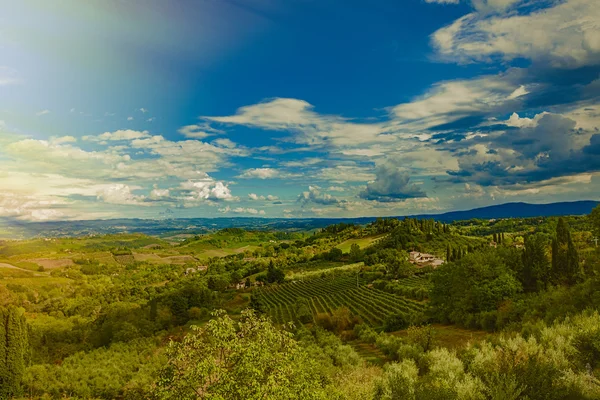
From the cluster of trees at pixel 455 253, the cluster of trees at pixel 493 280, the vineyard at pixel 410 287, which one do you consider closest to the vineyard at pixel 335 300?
the vineyard at pixel 410 287

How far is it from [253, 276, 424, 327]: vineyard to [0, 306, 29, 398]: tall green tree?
47993 mm

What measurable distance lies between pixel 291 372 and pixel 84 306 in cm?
14387

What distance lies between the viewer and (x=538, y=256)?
6388 centimetres

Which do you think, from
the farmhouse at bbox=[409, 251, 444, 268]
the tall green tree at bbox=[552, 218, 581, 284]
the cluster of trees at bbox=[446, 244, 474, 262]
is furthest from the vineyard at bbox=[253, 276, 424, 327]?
the farmhouse at bbox=[409, 251, 444, 268]

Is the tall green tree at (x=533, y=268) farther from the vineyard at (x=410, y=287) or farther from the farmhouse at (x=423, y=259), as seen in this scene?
the farmhouse at (x=423, y=259)

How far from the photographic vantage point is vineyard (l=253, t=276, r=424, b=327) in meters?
83.5

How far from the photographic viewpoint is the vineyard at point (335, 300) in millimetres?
83500

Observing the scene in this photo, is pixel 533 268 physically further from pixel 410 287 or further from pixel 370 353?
pixel 410 287

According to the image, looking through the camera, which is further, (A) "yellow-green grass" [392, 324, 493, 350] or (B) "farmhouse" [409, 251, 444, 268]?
(B) "farmhouse" [409, 251, 444, 268]

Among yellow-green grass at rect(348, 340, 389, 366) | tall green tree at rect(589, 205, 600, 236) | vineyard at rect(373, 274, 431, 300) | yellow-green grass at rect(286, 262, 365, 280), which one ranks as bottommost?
yellow-green grass at rect(286, 262, 365, 280)

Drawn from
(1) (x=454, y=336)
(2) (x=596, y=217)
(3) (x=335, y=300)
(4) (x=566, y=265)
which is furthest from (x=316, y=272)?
(2) (x=596, y=217)

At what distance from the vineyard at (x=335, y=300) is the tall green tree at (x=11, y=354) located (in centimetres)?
4799

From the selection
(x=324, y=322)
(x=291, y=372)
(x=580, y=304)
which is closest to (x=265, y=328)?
(x=291, y=372)

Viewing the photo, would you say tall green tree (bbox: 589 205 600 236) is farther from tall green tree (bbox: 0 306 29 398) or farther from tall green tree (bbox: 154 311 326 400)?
tall green tree (bbox: 0 306 29 398)
